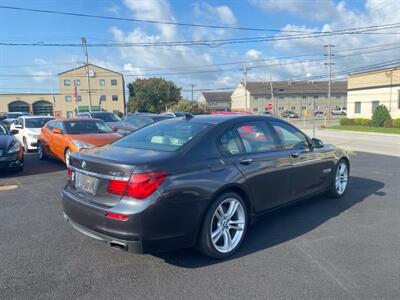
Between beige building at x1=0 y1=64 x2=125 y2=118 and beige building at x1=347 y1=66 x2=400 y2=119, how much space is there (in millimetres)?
49628

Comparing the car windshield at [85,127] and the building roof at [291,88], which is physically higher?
the building roof at [291,88]

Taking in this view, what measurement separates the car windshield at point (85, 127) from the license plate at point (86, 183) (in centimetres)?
584

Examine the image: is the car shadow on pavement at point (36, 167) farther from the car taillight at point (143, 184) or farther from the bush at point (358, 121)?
the bush at point (358, 121)

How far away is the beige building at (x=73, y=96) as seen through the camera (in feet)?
225

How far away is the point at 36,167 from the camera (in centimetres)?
890

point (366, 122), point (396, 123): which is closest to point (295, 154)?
point (396, 123)

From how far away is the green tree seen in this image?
69250 millimetres

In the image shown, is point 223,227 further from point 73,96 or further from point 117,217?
point 73,96

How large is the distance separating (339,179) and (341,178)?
0.10 meters

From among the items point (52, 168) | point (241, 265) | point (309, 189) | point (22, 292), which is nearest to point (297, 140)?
point (309, 189)

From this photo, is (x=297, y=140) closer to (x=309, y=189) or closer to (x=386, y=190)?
(x=309, y=189)

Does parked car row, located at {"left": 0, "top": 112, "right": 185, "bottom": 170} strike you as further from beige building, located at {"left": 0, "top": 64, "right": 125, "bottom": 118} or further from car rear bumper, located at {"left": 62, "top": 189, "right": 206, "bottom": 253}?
beige building, located at {"left": 0, "top": 64, "right": 125, "bottom": 118}

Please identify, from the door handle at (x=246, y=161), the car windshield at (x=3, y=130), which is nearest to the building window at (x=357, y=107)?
the car windshield at (x=3, y=130)

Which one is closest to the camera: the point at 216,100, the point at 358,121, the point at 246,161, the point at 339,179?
the point at 246,161
